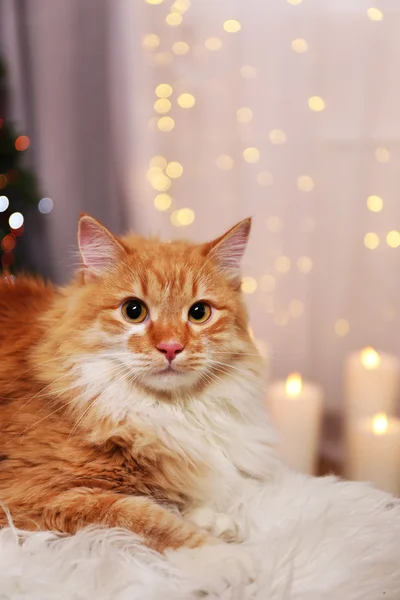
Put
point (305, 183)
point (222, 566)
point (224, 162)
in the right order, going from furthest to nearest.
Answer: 1. point (224, 162)
2. point (305, 183)
3. point (222, 566)

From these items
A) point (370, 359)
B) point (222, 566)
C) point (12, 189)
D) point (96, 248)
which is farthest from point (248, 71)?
point (222, 566)

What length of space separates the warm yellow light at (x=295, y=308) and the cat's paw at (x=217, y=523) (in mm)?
1129

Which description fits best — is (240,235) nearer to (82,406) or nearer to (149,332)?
(149,332)

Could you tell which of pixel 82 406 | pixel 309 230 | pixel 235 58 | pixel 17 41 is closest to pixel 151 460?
pixel 82 406

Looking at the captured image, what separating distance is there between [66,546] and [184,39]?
1.85 meters

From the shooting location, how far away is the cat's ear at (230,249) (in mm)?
1233

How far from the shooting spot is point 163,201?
2291mm

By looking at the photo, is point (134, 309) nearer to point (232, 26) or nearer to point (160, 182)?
point (160, 182)

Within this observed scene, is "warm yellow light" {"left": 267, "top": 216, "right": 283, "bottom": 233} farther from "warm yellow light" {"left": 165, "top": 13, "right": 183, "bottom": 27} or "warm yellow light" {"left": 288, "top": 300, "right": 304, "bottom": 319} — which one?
"warm yellow light" {"left": 165, "top": 13, "right": 183, "bottom": 27}

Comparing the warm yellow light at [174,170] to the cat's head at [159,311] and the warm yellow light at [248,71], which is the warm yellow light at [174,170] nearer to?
the warm yellow light at [248,71]

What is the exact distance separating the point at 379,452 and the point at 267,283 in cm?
75

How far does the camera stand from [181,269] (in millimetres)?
1197

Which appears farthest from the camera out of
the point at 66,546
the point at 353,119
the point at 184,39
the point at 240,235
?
the point at 184,39

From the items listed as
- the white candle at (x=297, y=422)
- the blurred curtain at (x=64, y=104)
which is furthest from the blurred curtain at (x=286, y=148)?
the white candle at (x=297, y=422)
